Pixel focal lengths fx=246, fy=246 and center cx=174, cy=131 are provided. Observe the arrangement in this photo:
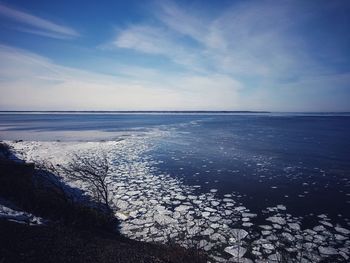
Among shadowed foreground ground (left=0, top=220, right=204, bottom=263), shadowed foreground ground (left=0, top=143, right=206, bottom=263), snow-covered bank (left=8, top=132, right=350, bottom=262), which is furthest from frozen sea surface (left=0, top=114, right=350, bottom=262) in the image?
shadowed foreground ground (left=0, top=220, right=204, bottom=263)

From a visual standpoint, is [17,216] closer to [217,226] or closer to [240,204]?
[217,226]

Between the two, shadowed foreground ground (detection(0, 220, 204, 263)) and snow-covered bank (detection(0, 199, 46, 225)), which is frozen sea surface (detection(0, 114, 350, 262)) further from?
snow-covered bank (detection(0, 199, 46, 225))

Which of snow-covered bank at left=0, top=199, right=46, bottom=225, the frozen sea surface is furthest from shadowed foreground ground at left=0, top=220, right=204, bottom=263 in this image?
the frozen sea surface

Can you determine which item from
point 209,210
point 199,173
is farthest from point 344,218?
point 199,173

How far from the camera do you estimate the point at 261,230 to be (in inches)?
295

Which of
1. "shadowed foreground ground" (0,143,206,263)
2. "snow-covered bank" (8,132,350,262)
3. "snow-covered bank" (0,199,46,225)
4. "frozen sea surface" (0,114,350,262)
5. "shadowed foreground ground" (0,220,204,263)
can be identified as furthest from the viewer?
"frozen sea surface" (0,114,350,262)

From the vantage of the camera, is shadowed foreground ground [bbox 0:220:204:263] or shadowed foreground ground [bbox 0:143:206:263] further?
A: shadowed foreground ground [bbox 0:143:206:263]

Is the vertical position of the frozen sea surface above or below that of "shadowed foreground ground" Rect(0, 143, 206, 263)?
below

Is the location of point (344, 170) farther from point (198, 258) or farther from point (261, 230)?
point (198, 258)

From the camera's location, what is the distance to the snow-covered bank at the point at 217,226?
6.52m

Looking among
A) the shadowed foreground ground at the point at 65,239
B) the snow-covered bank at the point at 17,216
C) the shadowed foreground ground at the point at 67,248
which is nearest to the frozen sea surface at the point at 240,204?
the shadowed foreground ground at the point at 65,239

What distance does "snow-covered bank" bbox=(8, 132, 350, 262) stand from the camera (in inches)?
257

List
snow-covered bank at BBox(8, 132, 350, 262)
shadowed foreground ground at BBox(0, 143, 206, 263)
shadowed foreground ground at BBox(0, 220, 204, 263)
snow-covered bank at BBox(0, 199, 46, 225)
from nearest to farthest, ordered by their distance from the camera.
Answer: shadowed foreground ground at BBox(0, 220, 204, 263), shadowed foreground ground at BBox(0, 143, 206, 263), snow-covered bank at BBox(0, 199, 46, 225), snow-covered bank at BBox(8, 132, 350, 262)

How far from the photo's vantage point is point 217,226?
7.75 metres
